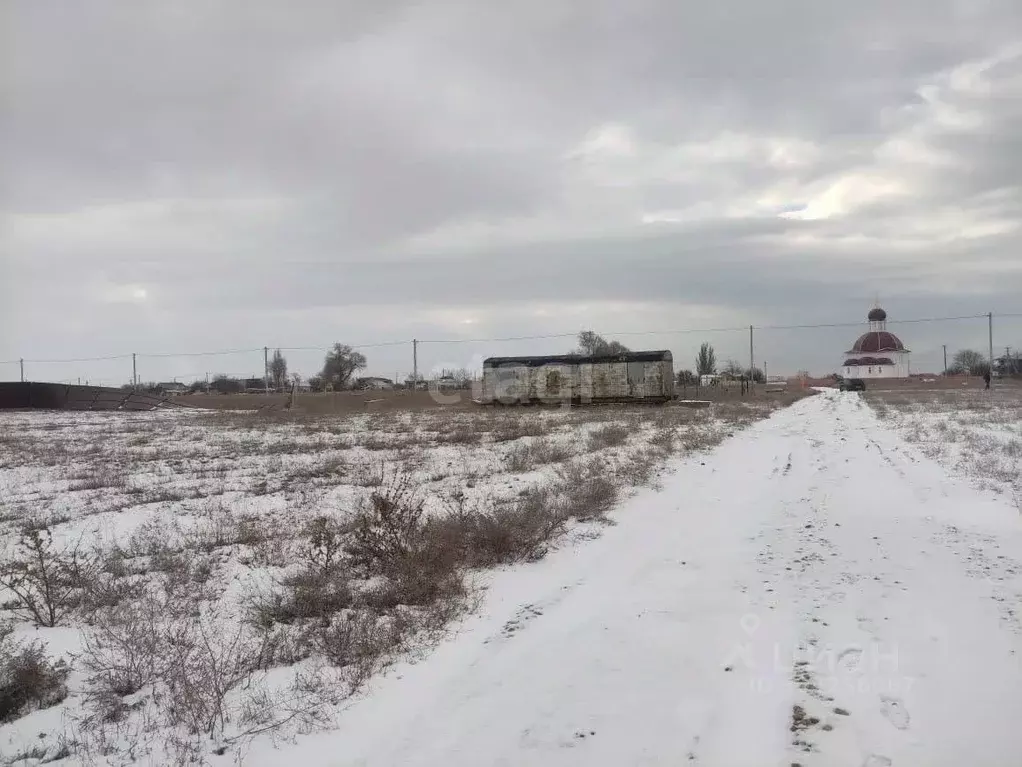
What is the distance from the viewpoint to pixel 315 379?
3115 inches

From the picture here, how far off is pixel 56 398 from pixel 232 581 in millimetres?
45510

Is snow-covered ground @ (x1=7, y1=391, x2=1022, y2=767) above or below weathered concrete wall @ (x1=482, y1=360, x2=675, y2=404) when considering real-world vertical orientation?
below

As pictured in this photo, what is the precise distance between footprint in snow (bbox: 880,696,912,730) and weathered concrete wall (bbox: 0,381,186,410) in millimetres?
48085

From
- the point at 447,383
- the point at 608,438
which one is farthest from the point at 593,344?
the point at 608,438

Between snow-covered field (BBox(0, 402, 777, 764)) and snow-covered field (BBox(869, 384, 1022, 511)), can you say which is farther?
snow-covered field (BBox(869, 384, 1022, 511))

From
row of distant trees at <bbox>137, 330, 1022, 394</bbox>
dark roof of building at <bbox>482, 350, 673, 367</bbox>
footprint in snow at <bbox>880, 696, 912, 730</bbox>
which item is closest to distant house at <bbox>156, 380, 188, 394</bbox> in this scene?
row of distant trees at <bbox>137, 330, 1022, 394</bbox>

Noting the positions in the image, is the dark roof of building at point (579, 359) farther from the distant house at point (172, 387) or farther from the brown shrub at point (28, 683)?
the distant house at point (172, 387)

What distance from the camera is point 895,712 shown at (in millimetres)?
3332

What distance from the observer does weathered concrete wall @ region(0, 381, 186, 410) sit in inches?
1673

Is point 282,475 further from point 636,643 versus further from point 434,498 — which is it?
point 636,643

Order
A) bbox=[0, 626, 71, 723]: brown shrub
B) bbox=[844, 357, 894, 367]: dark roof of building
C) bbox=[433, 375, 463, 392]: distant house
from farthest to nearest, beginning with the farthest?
1. bbox=[844, 357, 894, 367]: dark roof of building
2. bbox=[433, 375, 463, 392]: distant house
3. bbox=[0, 626, 71, 723]: brown shrub

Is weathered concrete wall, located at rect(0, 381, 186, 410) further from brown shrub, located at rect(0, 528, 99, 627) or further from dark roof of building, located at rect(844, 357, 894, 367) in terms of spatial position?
dark roof of building, located at rect(844, 357, 894, 367)

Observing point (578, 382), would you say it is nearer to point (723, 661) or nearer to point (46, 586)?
point (46, 586)

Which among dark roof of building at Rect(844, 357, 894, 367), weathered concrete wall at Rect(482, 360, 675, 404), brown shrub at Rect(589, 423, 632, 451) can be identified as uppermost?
dark roof of building at Rect(844, 357, 894, 367)
